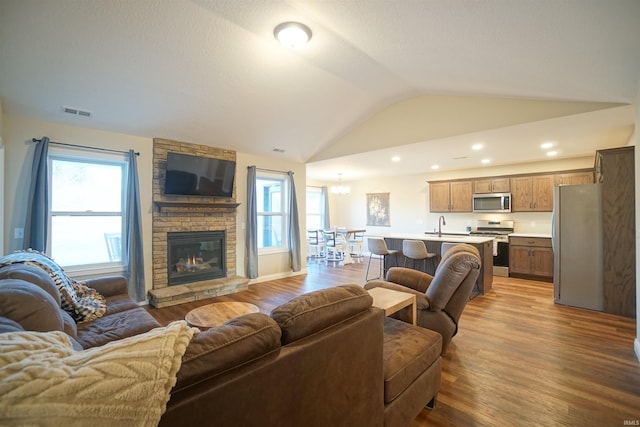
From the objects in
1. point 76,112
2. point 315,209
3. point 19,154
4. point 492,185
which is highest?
point 76,112

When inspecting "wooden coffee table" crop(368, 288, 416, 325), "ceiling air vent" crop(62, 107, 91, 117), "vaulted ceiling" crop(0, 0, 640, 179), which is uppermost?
"vaulted ceiling" crop(0, 0, 640, 179)

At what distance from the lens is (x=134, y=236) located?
13.3 ft

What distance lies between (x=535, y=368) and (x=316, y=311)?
2431 mm

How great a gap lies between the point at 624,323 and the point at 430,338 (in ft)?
10.9

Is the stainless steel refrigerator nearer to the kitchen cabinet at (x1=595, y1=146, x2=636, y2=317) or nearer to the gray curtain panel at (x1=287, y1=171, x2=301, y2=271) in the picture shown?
the kitchen cabinet at (x1=595, y1=146, x2=636, y2=317)

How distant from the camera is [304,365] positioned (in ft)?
3.59

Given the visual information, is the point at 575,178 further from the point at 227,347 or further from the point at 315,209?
the point at 227,347

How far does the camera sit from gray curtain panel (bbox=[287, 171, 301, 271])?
20.0ft

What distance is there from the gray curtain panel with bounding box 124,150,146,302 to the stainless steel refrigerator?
6.23 meters

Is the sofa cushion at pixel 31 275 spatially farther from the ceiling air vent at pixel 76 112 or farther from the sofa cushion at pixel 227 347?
the ceiling air vent at pixel 76 112

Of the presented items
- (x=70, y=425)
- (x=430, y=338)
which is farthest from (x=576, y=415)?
(x=70, y=425)

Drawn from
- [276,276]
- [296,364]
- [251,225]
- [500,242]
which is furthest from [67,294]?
[500,242]

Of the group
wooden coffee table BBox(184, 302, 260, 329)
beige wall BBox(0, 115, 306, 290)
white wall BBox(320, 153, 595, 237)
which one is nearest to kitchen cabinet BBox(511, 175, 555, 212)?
white wall BBox(320, 153, 595, 237)

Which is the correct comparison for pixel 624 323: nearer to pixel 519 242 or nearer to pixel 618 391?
pixel 618 391
